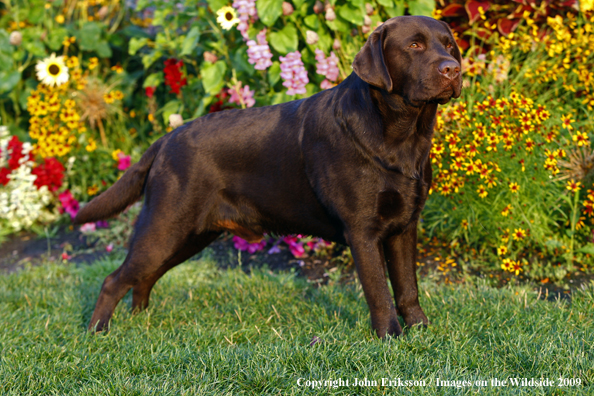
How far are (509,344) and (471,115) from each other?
206cm

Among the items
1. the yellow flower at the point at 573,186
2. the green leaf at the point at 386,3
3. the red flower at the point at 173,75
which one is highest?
the green leaf at the point at 386,3

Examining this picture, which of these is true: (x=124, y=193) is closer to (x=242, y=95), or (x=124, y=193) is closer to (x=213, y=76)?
(x=242, y=95)

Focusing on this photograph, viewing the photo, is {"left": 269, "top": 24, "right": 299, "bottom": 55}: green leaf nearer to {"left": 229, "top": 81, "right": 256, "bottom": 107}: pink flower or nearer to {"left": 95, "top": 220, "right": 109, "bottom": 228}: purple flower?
{"left": 229, "top": 81, "right": 256, "bottom": 107}: pink flower

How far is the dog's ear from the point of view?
2543 millimetres

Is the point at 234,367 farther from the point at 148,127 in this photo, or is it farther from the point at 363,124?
the point at 148,127

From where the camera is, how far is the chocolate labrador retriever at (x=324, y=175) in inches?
103

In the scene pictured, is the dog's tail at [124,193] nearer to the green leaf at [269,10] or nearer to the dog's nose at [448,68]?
the green leaf at [269,10]

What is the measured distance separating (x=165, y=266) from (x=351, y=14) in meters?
2.24

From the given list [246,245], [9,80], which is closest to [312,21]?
[246,245]

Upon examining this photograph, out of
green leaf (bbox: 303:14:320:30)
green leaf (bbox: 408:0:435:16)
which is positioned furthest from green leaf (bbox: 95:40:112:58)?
green leaf (bbox: 408:0:435:16)

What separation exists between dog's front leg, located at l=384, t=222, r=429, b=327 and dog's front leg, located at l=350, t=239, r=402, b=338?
0.74ft

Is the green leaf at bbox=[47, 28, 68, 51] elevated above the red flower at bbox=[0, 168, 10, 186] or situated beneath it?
elevated above

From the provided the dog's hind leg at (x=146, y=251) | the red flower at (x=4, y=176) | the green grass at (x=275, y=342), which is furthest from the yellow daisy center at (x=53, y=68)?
the dog's hind leg at (x=146, y=251)

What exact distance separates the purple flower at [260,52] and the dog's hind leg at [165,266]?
148 cm
